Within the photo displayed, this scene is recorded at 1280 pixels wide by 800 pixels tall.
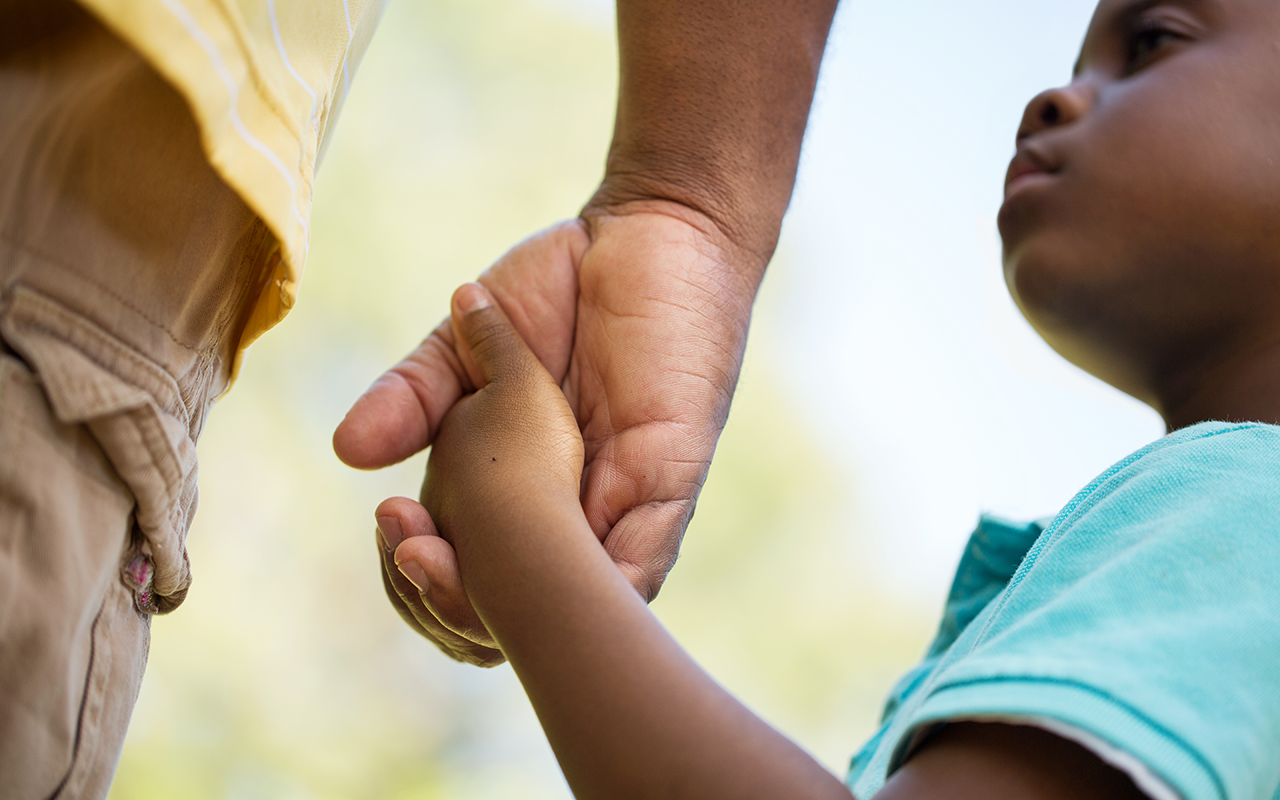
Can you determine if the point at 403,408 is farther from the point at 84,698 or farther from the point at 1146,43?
the point at 1146,43

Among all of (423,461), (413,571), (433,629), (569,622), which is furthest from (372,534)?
(569,622)

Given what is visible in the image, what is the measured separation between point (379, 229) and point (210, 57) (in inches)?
70.0

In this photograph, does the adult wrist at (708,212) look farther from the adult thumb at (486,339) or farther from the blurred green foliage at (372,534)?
the blurred green foliage at (372,534)

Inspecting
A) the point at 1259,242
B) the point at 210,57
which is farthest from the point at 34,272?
the point at 1259,242

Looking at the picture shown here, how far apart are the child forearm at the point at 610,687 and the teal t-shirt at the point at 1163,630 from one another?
79mm

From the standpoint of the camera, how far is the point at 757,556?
2.02 meters

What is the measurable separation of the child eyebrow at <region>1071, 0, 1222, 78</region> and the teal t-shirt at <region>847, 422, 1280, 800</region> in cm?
37

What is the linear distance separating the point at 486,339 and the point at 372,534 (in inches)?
60.6

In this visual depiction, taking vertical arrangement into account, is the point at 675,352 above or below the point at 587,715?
above

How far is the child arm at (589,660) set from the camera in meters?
0.39

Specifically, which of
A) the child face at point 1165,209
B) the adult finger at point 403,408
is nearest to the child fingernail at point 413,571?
the adult finger at point 403,408

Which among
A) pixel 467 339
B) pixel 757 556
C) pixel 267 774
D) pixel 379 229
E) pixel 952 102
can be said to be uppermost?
pixel 952 102

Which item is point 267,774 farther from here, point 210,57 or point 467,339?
point 210,57

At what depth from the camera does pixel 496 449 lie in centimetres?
57
